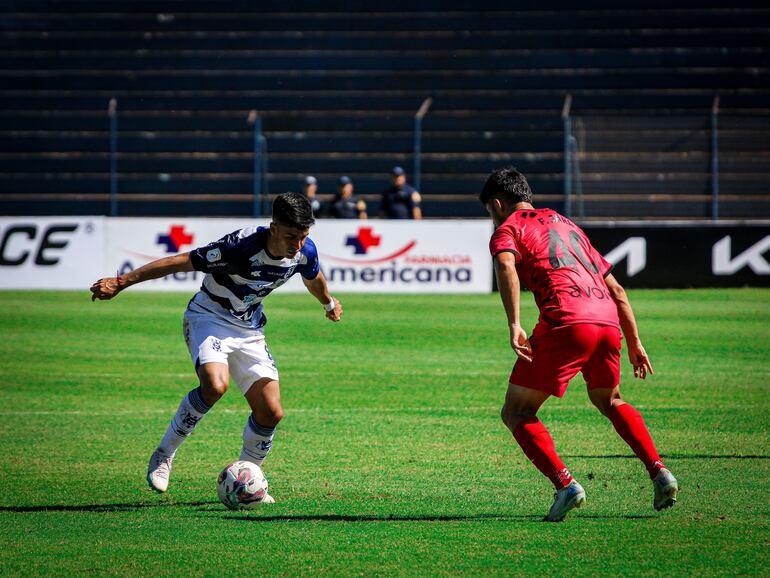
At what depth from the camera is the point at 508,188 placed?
6484mm

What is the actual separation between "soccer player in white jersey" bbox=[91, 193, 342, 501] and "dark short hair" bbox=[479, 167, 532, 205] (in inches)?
43.3

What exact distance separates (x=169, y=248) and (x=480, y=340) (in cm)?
794

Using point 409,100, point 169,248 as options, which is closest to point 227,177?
point 409,100

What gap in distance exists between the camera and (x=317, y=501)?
22.9ft

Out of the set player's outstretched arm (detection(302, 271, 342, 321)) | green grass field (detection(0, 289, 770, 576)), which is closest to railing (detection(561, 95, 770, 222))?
green grass field (detection(0, 289, 770, 576))

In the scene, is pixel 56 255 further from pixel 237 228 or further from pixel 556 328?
pixel 556 328

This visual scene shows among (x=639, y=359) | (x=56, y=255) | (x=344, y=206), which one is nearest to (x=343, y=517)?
(x=639, y=359)

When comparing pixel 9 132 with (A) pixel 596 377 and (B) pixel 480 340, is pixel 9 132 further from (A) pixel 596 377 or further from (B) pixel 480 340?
(A) pixel 596 377

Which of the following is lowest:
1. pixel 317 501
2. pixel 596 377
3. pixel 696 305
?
pixel 696 305

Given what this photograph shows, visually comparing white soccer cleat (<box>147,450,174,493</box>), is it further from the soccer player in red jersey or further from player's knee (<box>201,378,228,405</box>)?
the soccer player in red jersey

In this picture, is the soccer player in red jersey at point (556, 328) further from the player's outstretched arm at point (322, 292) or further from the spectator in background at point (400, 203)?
the spectator in background at point (400, 203)

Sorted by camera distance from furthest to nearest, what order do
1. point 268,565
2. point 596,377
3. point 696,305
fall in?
1. point 696,305
2. point 596,377
3. point 268,565

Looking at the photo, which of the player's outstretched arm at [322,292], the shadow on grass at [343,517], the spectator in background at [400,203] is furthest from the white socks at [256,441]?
the spectator in background at [400,203]

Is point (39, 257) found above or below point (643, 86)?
below
